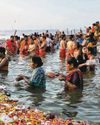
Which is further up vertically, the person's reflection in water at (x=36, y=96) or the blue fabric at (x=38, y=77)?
the blue fabric at (x=38, y=77)

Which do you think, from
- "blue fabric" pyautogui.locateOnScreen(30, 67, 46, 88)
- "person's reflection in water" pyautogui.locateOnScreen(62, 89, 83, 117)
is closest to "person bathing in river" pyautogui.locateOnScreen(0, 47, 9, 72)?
"blue fabric" pyautogui.locateOnScreen(30, 67, 46, 88)

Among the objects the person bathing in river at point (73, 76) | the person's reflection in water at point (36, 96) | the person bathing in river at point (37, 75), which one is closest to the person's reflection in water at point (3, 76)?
the person's reflection in water at point (36, 96)

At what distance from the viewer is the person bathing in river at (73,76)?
11.1m

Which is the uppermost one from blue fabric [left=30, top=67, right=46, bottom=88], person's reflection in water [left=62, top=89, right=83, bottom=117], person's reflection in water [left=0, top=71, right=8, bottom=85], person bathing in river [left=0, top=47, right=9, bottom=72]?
person bathing in river [left=0, top=47, right=9, bottom=72]

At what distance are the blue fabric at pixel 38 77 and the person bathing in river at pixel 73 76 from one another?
2.23 feet

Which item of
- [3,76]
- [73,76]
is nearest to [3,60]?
[3,76]

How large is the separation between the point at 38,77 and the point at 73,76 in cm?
125

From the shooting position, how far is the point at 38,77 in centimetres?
1188

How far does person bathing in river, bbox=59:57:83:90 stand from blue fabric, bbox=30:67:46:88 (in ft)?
2.23

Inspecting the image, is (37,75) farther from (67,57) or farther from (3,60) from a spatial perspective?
(67,57)

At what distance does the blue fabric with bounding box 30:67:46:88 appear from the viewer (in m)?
11.8

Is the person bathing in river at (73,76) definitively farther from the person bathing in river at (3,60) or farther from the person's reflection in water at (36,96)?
the person bathing in river at (3,60)

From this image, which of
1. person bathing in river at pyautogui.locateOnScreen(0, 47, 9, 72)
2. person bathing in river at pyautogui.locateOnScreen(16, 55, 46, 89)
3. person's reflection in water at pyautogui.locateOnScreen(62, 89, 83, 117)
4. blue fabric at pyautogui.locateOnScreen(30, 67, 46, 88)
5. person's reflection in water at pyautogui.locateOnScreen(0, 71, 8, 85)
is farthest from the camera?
person bathing in river at pyautogui.locateOnScreen(0, 47, 9, 72)

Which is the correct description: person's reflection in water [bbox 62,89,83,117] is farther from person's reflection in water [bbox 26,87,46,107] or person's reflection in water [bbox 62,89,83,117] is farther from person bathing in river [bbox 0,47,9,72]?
person bathing in river [bbox 0,47,9,72]
